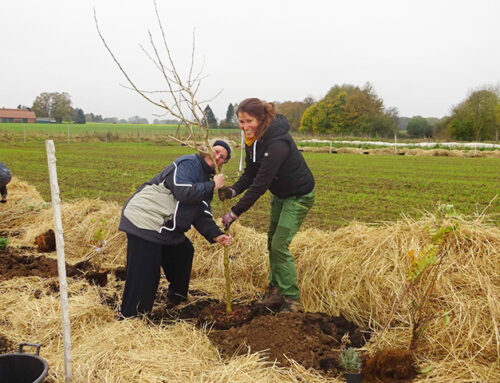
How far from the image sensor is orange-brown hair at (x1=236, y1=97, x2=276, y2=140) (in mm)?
3586

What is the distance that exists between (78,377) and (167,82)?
88.3 inches

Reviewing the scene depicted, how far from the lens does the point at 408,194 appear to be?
39.6 ft

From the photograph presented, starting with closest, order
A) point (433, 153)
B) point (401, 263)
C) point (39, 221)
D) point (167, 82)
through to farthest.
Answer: point (167, 82) < point (401, 263) < point (39, 221) < point (433, 153)

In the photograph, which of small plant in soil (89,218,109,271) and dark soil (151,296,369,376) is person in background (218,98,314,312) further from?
small plant in soil (89,218,109,271)

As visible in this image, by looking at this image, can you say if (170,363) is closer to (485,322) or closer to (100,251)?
(485,322)

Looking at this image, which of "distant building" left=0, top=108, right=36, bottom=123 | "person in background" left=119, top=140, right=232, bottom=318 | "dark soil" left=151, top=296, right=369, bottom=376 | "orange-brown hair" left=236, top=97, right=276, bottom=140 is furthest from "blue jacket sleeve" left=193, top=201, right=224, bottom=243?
"distant building" left=0, top=108, right=36, bottom=123

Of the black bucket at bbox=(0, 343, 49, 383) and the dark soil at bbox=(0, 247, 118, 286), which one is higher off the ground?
the black bucket at bbox=(0, 343, 49, 383)

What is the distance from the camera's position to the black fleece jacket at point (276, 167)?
367 cm

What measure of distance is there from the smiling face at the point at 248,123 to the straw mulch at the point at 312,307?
1.65 meters

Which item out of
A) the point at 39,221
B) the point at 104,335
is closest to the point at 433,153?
the point at 39,221

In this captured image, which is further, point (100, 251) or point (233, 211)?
point (100, 251)

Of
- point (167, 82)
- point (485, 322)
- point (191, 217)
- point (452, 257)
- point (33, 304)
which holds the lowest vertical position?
point (33, 304)

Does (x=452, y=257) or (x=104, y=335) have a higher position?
(x=452, y=257)

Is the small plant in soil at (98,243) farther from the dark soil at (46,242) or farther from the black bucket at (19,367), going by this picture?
the black bucket at (19,367)
